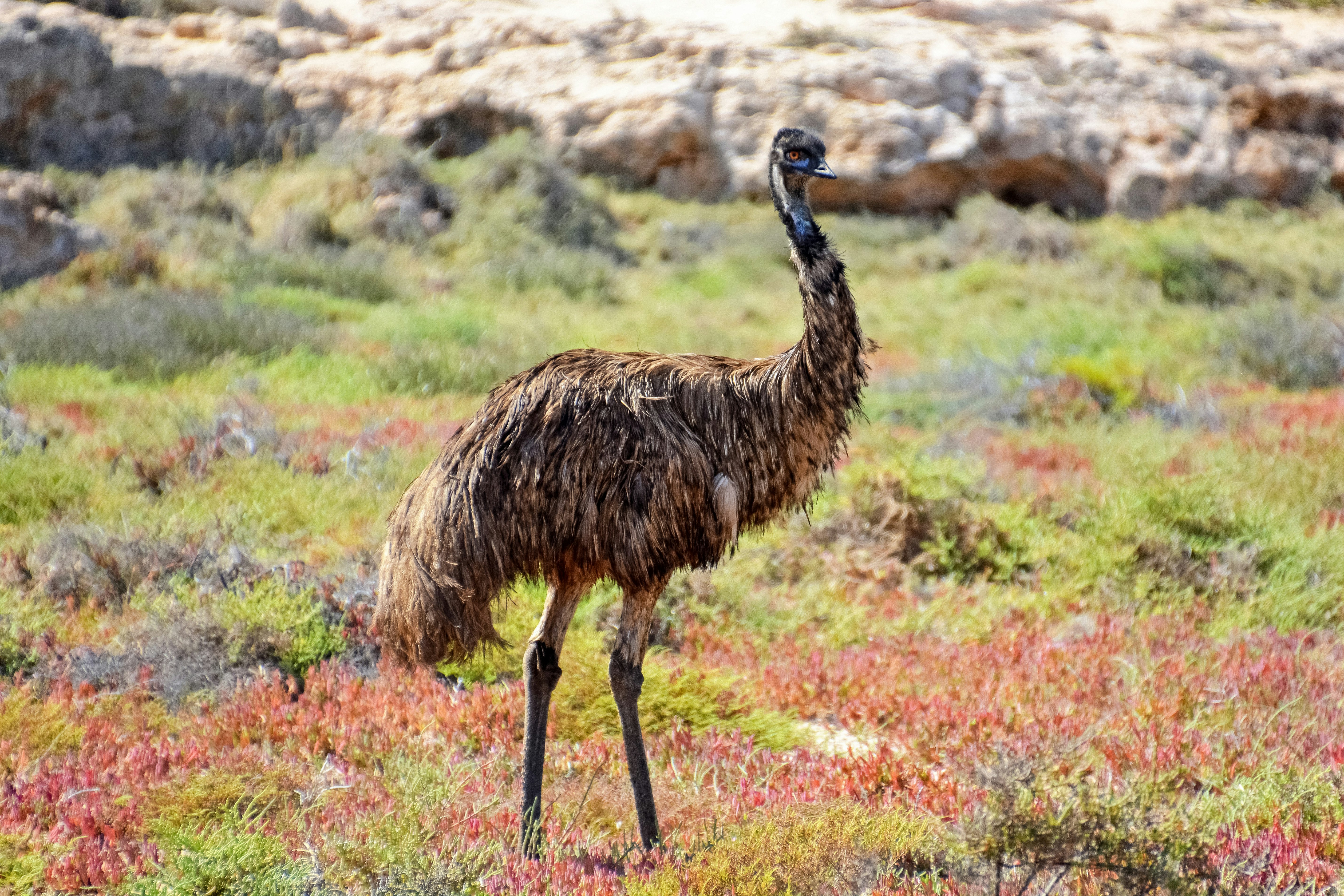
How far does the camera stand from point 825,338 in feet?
12.4

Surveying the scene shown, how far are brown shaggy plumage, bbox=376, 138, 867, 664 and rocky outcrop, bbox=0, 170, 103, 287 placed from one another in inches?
472

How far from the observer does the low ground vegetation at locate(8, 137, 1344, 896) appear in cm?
360

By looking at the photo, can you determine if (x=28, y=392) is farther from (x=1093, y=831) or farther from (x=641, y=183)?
(x=641, y=183)

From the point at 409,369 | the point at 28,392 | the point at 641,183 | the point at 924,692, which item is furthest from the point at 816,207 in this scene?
the point at 924,692

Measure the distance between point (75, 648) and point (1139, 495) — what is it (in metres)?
5.82

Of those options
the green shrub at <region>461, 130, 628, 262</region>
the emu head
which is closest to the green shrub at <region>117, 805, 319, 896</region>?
the emu head

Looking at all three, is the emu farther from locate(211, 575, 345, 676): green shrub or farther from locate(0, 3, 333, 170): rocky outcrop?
locate(0, 3, 333, 170): rocky outcrop

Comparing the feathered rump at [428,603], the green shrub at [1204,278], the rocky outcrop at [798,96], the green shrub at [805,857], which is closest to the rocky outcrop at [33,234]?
the rocky outcrop at [798,96]

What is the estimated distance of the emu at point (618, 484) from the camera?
144 inches

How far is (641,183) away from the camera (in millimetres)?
24375

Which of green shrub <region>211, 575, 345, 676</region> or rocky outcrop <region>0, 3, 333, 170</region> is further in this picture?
rocky outcrop <region>0, 3, 333, 170</region>

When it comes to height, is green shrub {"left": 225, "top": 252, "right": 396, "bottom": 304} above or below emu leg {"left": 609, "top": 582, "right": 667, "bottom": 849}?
below

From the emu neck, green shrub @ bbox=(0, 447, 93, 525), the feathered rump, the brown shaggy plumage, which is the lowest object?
green shrub @ bbox=(0, 447, 93, 525)

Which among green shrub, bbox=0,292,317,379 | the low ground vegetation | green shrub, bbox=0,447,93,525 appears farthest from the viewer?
green shrub, bbox=0,292,317,379
